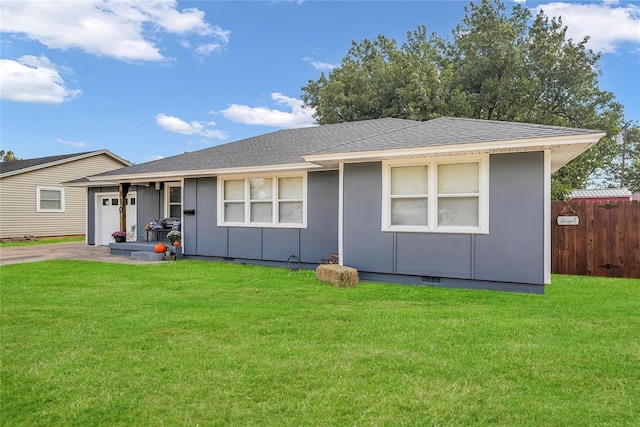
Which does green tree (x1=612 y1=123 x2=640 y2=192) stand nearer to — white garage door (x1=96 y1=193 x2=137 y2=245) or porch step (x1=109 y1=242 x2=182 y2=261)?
porch step (x1=109 y1=242 x2=182 y2=261)

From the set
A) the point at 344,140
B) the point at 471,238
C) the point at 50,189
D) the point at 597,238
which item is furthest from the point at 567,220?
the point at 50,189

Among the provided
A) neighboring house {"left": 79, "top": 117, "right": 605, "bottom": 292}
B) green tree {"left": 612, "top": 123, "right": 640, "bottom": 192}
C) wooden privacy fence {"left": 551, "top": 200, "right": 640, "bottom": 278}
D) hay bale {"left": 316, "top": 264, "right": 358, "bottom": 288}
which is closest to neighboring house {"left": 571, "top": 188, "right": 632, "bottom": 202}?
wooden privacy fence {"left": 551, "top": 200, "right": 640, "bottom": 278}

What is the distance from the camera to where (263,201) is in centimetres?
1054

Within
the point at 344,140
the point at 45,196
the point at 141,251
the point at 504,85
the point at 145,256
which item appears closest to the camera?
the point at 344,140

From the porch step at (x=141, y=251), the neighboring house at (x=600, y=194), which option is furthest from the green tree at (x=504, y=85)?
the porch step at (x=141, y=251)

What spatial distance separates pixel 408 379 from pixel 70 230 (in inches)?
882

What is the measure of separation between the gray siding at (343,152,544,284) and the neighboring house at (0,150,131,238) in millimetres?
15503

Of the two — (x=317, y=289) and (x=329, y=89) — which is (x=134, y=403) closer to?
(x=317, y=289)

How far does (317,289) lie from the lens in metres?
7.14

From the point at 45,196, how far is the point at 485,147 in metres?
21.0

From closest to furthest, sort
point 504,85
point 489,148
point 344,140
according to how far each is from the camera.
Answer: point 489,148 < point 344,140 < point 504,85

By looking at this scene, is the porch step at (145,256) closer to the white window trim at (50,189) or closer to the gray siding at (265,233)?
the gray siding at (265,233)

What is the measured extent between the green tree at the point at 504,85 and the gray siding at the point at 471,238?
43.4 ft

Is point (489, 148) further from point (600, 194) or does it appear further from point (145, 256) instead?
point (600, 194)
